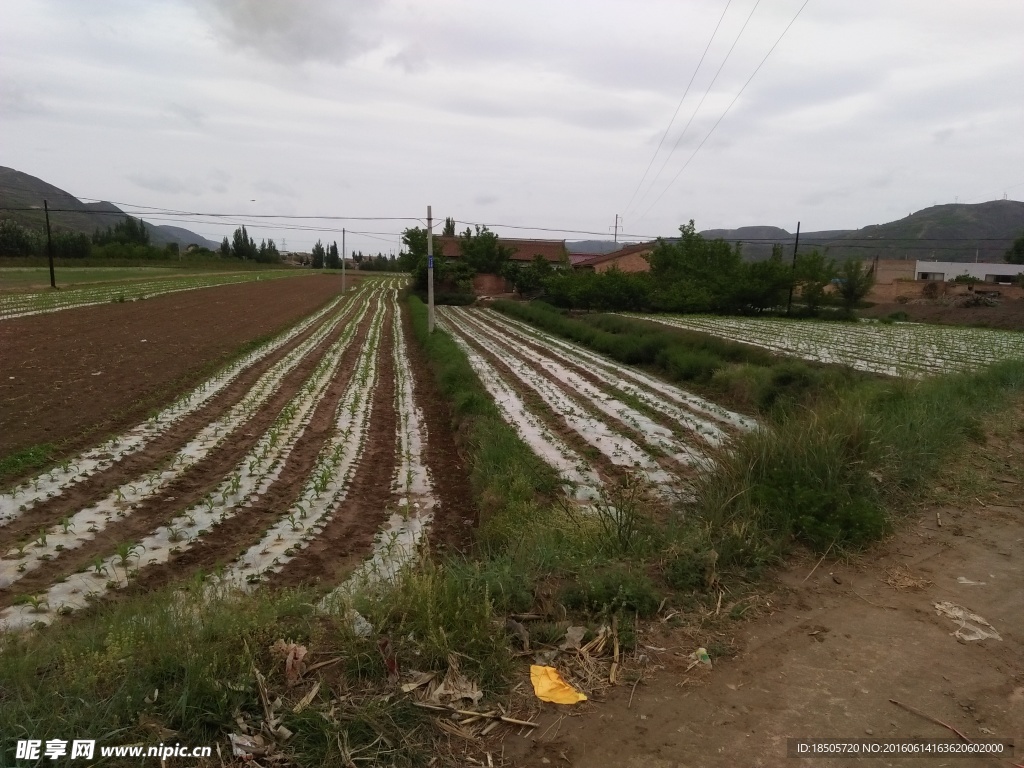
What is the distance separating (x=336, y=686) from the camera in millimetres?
3059

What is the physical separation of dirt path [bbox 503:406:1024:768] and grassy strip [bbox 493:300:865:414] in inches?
186

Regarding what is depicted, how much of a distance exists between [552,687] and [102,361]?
49.7 feet

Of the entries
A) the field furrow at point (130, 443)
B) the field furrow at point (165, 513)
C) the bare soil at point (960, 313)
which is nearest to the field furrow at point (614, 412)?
the field furrow at point (165, 513)

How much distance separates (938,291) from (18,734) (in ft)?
203

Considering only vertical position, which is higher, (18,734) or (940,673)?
(18,734)

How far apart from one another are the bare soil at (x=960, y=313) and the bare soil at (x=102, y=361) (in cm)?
3915

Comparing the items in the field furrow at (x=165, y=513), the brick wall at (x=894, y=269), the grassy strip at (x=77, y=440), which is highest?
the brick wall at (x=894, y=269)

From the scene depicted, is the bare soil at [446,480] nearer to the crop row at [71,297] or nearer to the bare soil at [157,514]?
the bare soil at [157,514]

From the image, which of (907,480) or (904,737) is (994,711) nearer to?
(904,737)

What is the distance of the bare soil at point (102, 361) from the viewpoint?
9462mm

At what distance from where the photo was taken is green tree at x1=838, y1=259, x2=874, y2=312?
40969 mm

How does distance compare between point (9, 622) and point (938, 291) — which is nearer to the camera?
point (9, 622)

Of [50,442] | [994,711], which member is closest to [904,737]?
[994,711]

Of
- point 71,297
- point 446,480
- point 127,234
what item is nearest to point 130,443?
point 446,480
